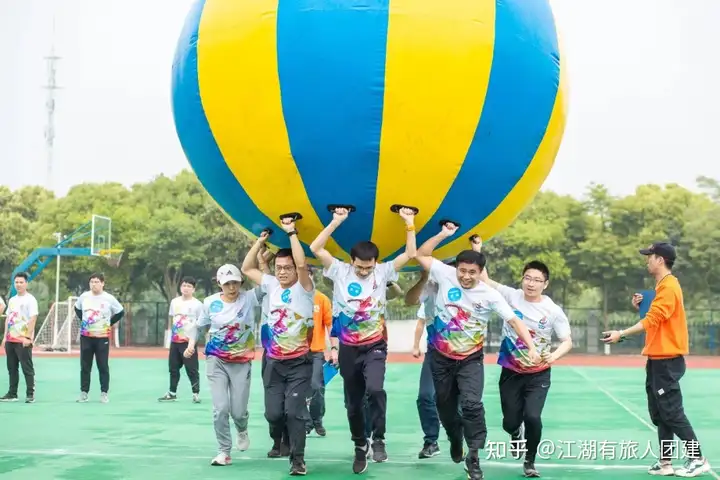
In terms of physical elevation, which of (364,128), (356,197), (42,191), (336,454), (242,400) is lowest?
(336,454)

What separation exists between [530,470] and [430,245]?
5.74 feet

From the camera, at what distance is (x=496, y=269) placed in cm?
3278

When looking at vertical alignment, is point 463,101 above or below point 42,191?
below

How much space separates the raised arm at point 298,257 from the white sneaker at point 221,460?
1.07m

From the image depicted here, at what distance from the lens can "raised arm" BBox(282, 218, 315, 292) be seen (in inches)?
230

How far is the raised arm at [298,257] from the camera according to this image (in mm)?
5836

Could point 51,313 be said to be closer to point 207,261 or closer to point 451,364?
point 207,261

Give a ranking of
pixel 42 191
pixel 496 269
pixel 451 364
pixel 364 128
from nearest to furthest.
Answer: pixel 364 128
pixel 451 364
pixel 496 269
pixel 42 191

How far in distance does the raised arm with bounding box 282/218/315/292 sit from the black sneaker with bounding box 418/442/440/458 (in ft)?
4.49

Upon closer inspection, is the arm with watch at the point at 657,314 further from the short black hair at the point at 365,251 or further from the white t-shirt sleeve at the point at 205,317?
the white t-shirt sleeve at the point at 205,317

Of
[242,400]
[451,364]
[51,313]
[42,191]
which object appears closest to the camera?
[451,364]

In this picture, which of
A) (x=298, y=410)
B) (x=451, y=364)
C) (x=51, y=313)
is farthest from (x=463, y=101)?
(x=51, y=313)

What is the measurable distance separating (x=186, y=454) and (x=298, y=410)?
1.39m

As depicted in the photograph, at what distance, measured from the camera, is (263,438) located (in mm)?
8539
